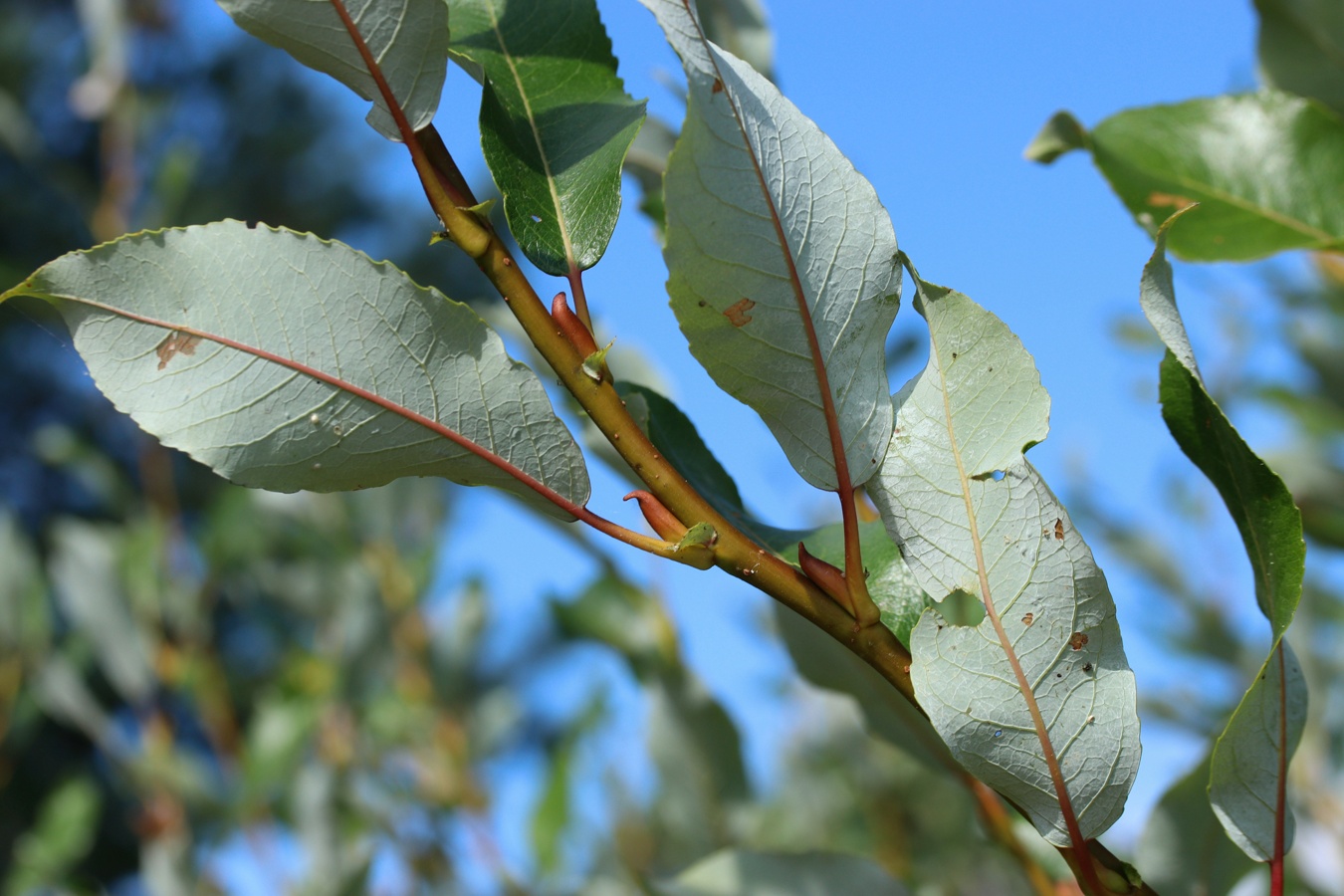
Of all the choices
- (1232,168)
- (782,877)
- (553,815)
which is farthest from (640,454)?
(553,815)

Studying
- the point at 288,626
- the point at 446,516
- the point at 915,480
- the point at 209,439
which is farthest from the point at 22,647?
the point at 915,480

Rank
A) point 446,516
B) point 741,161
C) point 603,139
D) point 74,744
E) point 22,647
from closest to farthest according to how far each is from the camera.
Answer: point 741,161
point 603,139
point 22,647
point 446,516
point 74,744

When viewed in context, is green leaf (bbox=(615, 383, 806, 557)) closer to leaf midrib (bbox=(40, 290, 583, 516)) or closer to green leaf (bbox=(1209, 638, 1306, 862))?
leaf midrib (bbox=(40, 290, 583, 516))

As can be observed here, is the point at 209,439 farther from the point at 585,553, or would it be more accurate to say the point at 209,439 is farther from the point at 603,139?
the point at 585,553

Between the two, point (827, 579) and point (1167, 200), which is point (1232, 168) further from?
point (827, 579)

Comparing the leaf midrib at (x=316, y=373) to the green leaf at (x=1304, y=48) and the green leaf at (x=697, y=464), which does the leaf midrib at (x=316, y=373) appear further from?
the green leaf at (x=1304, y=48)

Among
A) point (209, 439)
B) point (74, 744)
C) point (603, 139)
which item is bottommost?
point (74, 744)

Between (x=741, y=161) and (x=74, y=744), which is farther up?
(x=741, y=161)
